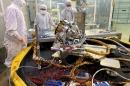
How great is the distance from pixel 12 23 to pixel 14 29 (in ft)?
0.26

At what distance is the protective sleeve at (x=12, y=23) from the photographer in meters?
2.07

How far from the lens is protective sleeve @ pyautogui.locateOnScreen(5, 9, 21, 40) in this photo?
207cm

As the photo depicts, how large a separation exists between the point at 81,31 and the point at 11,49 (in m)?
1.06

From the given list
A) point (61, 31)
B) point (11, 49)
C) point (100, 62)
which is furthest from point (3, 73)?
point (100, 62)

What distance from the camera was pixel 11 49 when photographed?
2227 mm

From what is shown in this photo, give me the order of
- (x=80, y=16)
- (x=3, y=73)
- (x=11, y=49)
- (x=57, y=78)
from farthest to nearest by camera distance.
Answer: (x=3, y=73) → (x=11, y=49) → (x=80, y=16) → (x=57, y=78)

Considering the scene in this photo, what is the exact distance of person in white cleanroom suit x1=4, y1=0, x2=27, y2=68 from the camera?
2084 millimetres

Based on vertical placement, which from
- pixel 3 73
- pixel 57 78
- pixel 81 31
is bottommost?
pixel 3 73

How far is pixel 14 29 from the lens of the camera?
A: 2061 millimetres

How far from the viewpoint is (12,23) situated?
6.80 ft

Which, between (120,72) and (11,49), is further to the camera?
(11,49)

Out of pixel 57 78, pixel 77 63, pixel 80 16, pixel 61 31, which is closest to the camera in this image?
pixel 57 78

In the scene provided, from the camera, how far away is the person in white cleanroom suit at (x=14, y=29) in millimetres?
2084

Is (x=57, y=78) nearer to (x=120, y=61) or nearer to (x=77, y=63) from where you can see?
(x=77, y=63)
